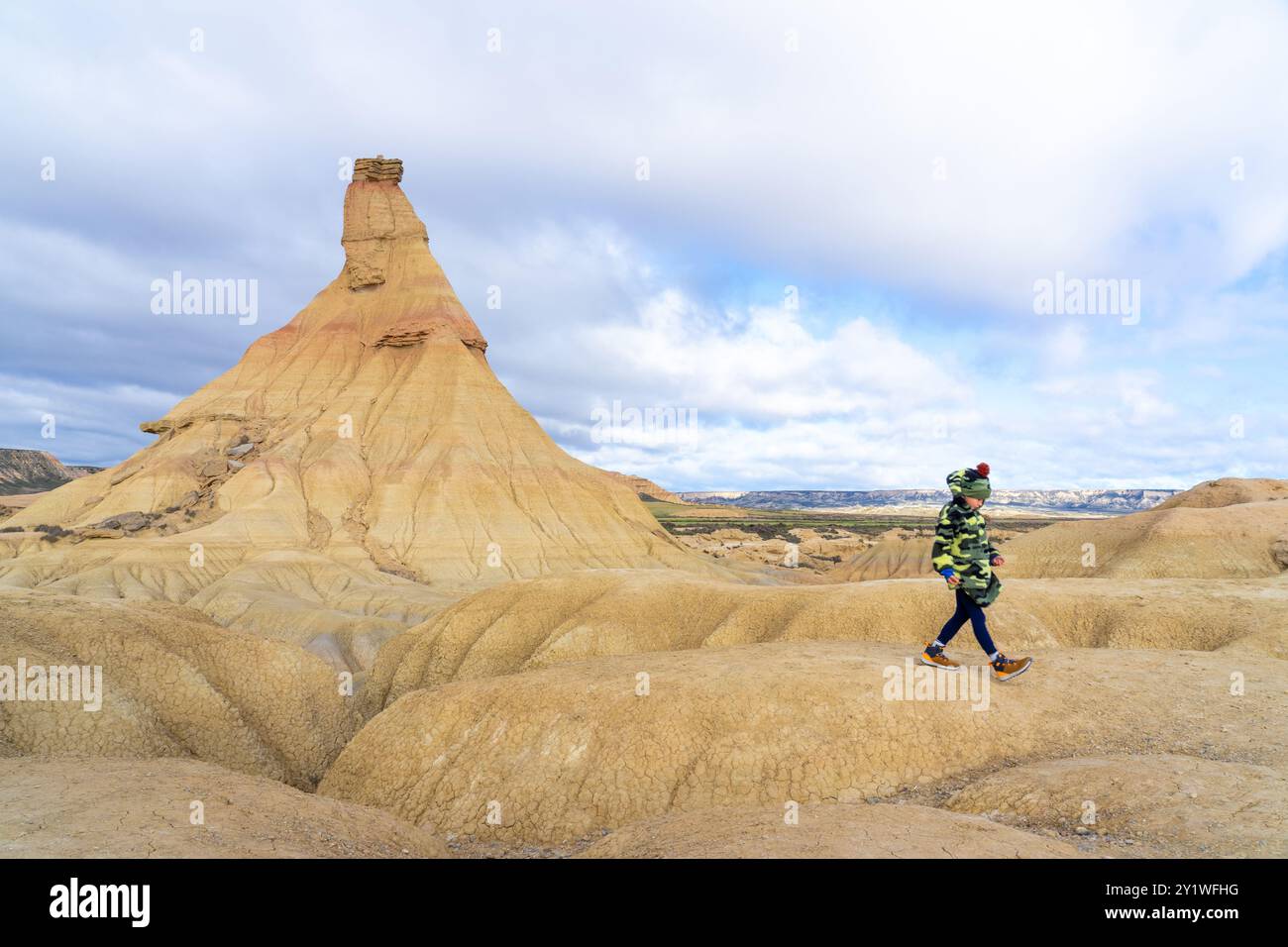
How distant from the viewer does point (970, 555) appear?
917 centimetres

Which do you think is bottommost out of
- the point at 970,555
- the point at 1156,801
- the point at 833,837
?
the point at 833,837

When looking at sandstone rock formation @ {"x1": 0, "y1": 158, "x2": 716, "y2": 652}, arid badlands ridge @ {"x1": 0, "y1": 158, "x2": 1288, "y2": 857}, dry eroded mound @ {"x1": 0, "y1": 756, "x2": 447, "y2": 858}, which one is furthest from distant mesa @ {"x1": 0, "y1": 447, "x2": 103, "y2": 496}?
dry eroded mound @ {"x1": 0, "y1": 756, "x2": 447, "y2": 858}

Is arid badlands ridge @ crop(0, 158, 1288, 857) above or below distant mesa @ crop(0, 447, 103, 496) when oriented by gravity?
below

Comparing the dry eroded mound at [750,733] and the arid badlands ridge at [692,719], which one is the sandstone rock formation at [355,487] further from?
the dry eroded mound at [750,733]

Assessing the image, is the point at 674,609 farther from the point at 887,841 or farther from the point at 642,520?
the point at 642,520

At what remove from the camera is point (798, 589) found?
63.1 feet

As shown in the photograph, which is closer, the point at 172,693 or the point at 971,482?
the point at 971,482

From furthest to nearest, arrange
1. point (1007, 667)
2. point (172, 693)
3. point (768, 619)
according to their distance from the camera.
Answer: point (768, 619) < point (172, 693) < point (1007, 667)

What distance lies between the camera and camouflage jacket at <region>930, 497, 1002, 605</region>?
9.15 m

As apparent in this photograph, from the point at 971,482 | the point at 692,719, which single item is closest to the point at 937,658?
the point at 971,482

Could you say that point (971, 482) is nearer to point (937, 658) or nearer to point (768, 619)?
point (937, 658)

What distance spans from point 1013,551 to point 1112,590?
13.9 m

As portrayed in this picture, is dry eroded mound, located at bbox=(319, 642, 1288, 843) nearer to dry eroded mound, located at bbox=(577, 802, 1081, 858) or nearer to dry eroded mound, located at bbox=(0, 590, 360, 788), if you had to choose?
dry eroded mound, located at bbox=(577, 802, 1081, 858)
